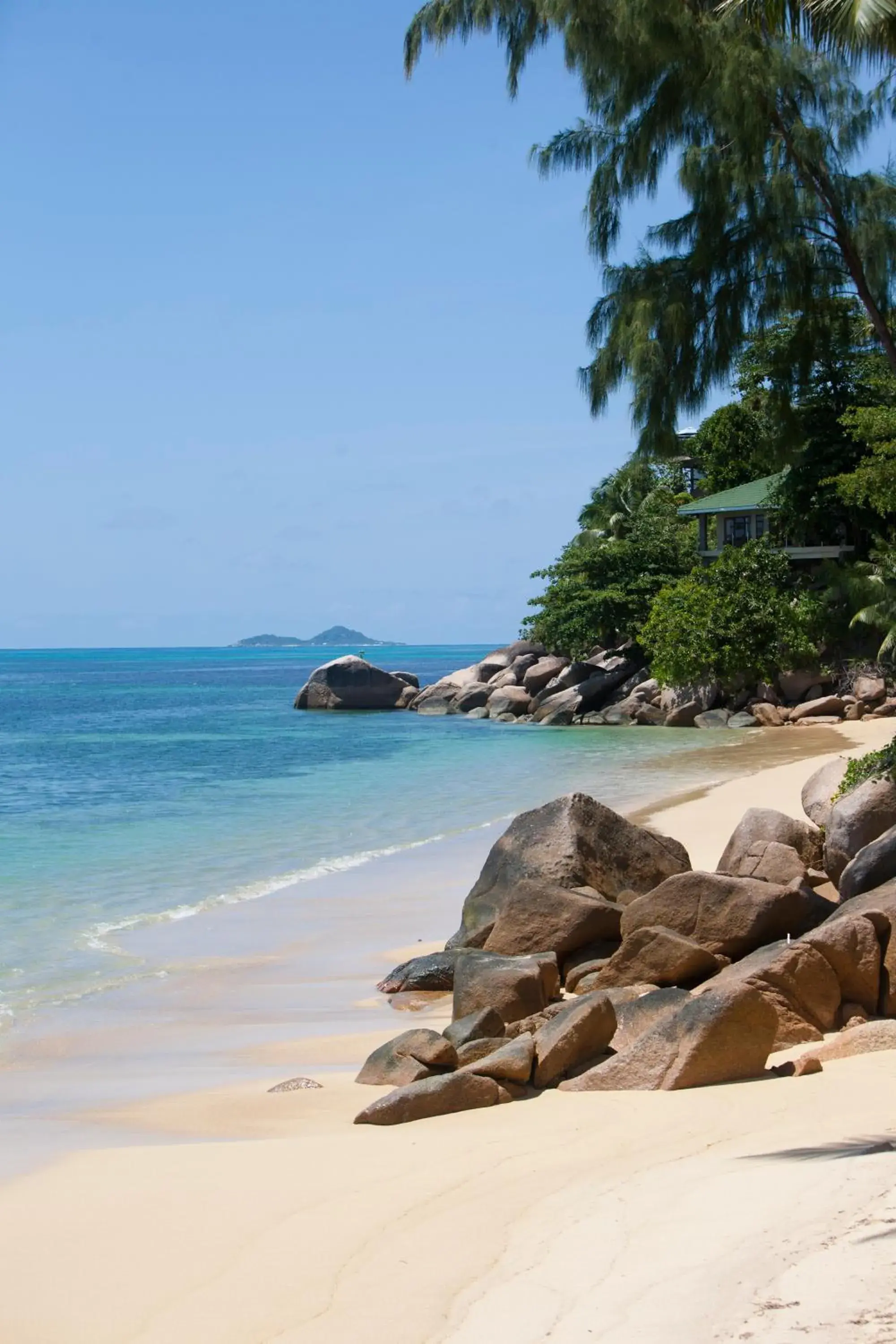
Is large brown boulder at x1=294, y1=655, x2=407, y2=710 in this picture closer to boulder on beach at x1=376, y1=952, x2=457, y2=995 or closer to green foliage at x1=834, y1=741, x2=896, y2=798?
green foliage at x1=834, y1=741, x2=896, y2=798

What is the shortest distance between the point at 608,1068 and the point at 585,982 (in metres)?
2.75

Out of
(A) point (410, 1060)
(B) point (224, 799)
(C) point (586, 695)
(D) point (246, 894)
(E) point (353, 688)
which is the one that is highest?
(E) point (353, 688)

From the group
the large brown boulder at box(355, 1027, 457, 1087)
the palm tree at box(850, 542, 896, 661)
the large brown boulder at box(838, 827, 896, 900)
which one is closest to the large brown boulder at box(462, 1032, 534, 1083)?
the large brown boulder at box(355, 1027, 457, 1087)

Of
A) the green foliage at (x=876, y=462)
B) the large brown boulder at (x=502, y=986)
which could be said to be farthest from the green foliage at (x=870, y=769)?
the green foliage at (x=876, y=462)

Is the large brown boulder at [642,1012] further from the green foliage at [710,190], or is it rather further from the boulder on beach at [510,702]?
the boulder on beach at [510,702]

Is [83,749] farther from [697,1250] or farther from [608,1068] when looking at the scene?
[697,1250]

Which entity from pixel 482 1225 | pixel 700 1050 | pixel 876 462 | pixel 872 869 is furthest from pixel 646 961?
pixel 876 462

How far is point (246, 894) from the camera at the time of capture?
632 inches

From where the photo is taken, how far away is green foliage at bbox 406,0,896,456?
9562 mm

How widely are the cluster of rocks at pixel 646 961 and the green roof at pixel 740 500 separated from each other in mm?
32267

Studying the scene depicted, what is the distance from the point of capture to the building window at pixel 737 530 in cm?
4703

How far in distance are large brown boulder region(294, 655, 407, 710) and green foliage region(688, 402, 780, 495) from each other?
1655cm

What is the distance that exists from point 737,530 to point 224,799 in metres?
27.0

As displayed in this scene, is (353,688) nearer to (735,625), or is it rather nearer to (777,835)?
(735,625)
